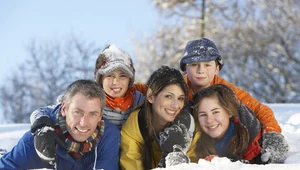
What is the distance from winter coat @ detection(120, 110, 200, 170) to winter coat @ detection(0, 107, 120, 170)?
84 mm

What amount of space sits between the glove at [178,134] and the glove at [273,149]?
0.66m

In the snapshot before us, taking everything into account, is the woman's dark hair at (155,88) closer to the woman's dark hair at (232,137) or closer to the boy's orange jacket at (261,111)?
the woman's dark hair at (232,137)

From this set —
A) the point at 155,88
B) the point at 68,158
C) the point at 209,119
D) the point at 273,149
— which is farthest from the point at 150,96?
the point at 273,149

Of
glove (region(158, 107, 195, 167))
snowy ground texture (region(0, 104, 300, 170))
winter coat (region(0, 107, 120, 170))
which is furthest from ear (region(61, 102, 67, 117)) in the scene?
snowy ground texture (region(0, 104, 300, 170))

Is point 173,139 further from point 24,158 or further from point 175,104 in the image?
point 24,158

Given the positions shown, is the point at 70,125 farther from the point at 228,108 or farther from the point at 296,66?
the point at 296,66

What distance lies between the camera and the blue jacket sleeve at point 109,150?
3.62 m

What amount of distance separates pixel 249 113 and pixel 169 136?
2.84 ft

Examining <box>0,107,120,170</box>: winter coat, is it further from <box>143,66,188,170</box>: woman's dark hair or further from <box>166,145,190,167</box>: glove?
<box>166,145,190,167</box>: glove

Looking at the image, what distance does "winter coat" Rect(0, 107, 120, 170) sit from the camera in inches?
141

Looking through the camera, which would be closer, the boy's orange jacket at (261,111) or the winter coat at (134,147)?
the winter coat at (134,147)

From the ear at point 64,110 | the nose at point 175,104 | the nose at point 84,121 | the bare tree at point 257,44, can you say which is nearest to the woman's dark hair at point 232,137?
the nose at point 175,104

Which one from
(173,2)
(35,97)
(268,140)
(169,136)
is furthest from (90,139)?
(35,97)

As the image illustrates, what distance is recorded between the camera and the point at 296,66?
2088cm
